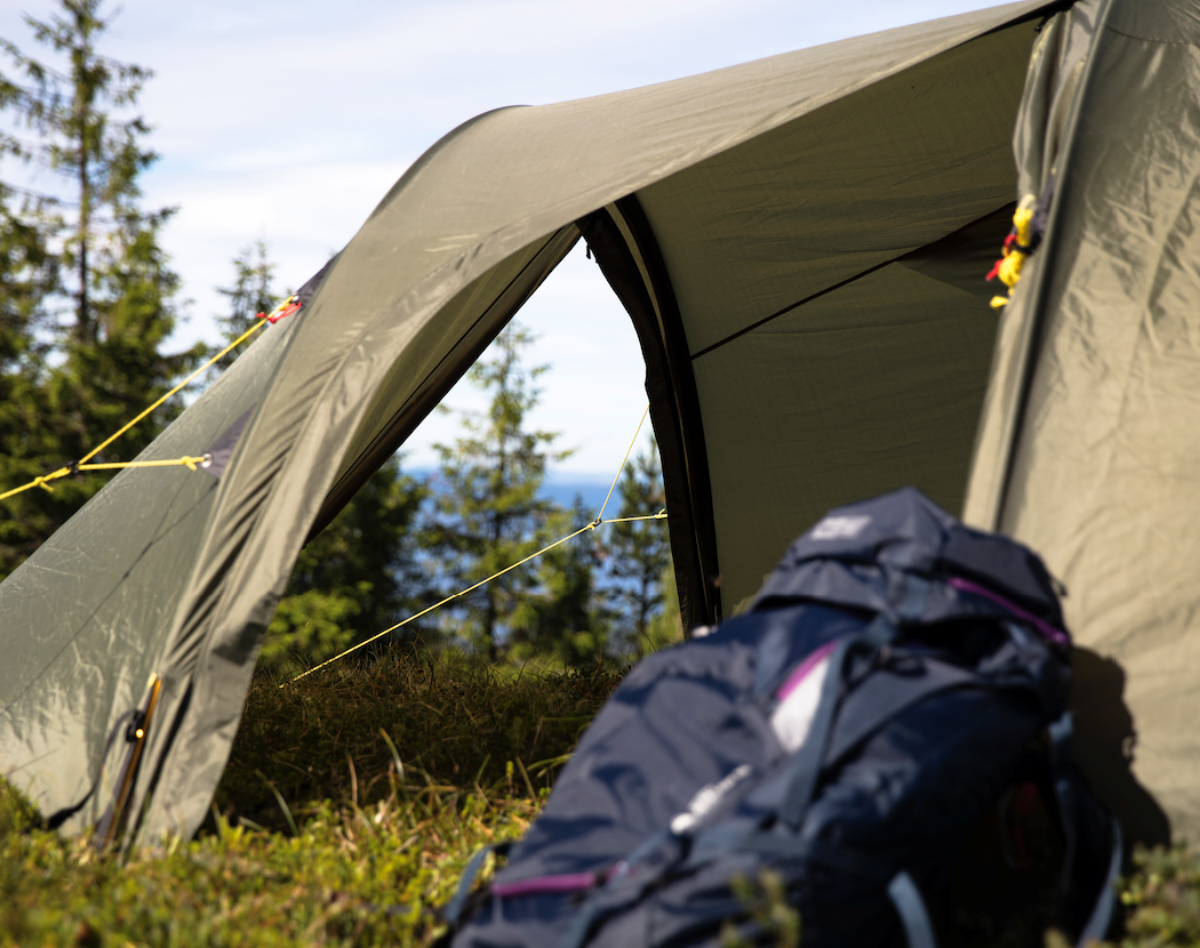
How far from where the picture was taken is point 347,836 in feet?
7.30

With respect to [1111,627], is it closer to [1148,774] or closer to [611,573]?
[1148,774]

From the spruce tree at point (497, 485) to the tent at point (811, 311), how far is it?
15.2 metres

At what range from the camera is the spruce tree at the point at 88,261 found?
13188 mm

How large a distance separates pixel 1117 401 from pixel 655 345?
233 cm

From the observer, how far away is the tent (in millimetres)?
1843

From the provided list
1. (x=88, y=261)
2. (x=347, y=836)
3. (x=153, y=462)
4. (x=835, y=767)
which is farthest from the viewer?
(x=88, y=261)

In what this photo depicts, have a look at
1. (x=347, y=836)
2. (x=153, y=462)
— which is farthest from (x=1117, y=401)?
(x=153, y=462)

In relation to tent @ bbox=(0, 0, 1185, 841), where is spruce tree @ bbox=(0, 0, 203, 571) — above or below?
above

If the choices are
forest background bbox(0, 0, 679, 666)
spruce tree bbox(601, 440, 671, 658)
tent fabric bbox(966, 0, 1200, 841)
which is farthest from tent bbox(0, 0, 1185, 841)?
spruce tree bbox(601, 440, 671, 658)

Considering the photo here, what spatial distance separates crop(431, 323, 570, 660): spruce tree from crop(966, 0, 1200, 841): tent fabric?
54.5 feet

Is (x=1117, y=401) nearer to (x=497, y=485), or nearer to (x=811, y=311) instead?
(x=811, y=311)

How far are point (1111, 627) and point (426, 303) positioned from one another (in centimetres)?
167

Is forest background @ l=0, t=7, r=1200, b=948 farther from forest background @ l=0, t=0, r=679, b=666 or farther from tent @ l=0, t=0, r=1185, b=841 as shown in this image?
tent @ l=0, t=0, r=1185, b=841

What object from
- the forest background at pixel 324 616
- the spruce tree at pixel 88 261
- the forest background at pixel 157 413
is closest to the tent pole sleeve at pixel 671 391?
the forest background at pixel 324 616
